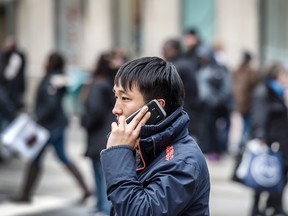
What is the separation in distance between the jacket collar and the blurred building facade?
1156 centimetres

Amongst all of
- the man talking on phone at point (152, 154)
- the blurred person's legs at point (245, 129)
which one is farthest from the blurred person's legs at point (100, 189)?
the man talking on phone at point (152, 154)

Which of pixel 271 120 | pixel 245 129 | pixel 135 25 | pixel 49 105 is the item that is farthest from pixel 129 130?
pixel 135 25

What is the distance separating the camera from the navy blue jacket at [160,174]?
263 centimetres

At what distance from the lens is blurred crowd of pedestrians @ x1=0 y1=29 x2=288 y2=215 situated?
8031 mm

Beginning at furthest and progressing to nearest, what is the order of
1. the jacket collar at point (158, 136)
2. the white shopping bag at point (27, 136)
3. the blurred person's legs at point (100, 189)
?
1. the white shopping bag at point (27, 136)
2. the blurred person's legs at point (100, 189)
3. the jacket collar at point (158, 136)

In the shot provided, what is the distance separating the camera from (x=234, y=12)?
49.3ft

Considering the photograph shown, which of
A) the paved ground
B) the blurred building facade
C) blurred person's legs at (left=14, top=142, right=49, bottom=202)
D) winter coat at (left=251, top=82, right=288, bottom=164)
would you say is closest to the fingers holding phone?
winter coat at (left=251, top=82, right=288, bottom=164)

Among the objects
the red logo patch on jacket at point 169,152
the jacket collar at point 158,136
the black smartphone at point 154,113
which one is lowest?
the red logo patch on jacket at point 169,152

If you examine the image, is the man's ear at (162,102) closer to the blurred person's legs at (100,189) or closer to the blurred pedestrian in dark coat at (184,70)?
the blurred person's legs at (100,189)

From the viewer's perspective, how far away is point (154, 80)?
109 inches

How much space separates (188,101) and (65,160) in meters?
1.70

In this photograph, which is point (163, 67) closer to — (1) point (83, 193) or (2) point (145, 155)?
(2) point (145, 155)

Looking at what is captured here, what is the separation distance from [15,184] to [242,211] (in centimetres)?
341

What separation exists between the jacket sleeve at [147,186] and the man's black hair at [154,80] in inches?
8.7
